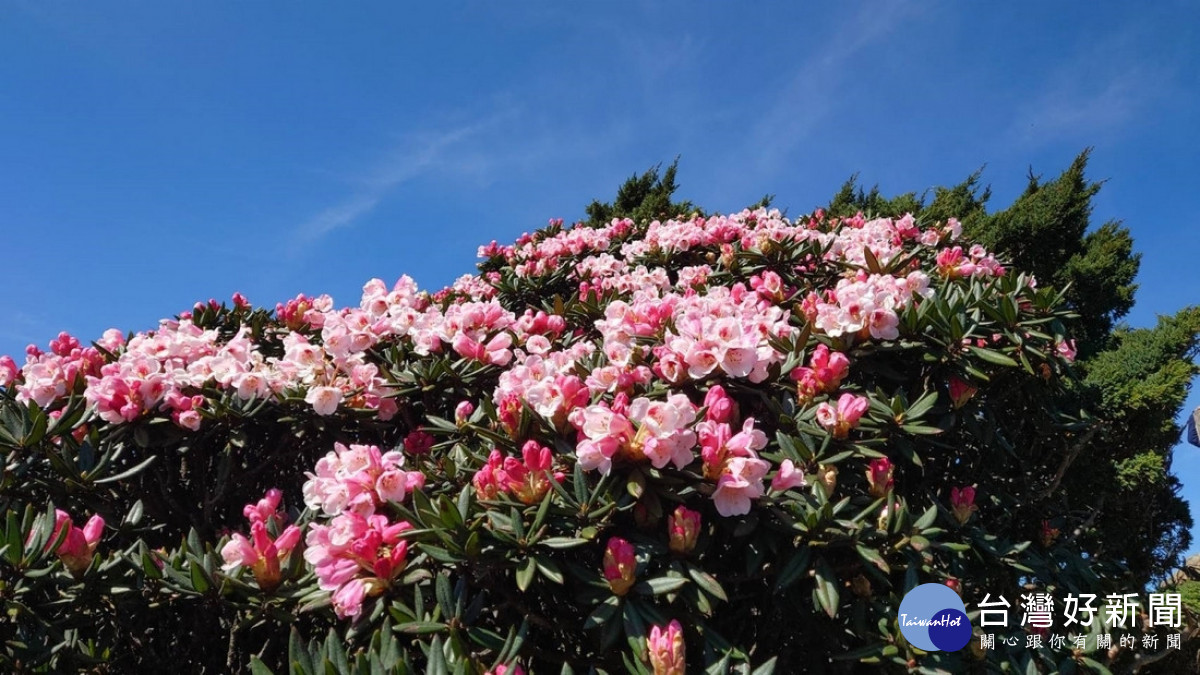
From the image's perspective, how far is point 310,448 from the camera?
2.49 metres

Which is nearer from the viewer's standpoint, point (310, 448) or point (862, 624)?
point (862, 624)

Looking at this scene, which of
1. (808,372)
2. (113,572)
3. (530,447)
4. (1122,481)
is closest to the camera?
(530,447)

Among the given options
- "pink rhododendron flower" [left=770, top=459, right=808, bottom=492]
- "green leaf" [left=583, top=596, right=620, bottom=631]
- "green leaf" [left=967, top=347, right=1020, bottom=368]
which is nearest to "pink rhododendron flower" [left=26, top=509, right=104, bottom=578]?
"green leaf" [left=583, top=596, right=620, bottom=631]

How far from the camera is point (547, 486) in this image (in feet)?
5.26

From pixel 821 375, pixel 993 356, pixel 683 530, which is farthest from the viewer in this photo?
pixel 993 356

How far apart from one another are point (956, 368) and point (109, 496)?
2497 millimetres

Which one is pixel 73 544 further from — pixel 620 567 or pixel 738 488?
pixel 738 488

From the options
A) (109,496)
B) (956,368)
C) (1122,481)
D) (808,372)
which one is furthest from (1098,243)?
(109,496)

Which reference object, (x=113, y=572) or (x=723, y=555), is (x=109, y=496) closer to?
(x=113, y=572)

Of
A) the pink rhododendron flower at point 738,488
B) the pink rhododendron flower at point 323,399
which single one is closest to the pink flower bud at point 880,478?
the pink rhododendron flower at point 738,488
